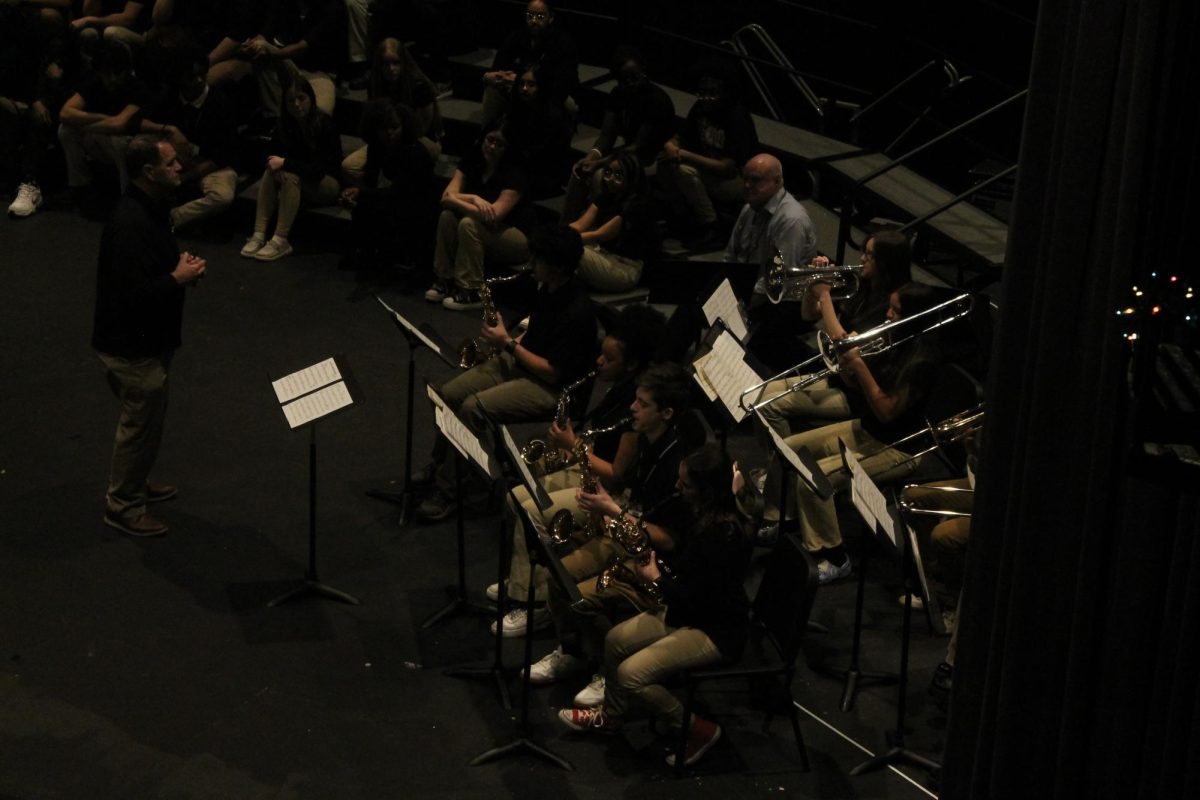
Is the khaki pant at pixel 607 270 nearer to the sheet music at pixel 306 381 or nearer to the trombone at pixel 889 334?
the trombone at pixel 889 334

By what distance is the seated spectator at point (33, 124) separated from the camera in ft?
33.5

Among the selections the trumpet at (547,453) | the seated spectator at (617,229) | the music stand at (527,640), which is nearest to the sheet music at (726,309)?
the trumpet at (547,453)

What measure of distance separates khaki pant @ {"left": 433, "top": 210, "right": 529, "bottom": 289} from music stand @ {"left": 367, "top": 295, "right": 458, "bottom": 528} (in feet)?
6.23

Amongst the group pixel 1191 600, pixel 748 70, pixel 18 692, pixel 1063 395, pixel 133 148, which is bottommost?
pixel 18 692

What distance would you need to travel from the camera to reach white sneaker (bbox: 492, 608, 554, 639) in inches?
226

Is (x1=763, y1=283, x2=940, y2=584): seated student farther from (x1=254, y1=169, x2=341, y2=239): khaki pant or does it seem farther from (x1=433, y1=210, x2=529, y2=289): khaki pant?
(x1=254, y1=169, x2=341, y2=239): khaki pant

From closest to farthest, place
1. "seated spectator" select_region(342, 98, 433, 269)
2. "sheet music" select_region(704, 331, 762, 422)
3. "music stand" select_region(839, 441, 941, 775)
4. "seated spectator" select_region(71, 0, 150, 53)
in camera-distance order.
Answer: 1. "music stand" select_region(839, 441, 941, 775)
2. "sheet music" select_region(704, 331, 762, 422)
3. "seated spectator" select_region(342, 98, 433, 269)
4. "seated spectator" select_region(71, 0, 150, 53)

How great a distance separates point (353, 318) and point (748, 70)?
11.0 ft

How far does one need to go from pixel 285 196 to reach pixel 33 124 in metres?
2.27

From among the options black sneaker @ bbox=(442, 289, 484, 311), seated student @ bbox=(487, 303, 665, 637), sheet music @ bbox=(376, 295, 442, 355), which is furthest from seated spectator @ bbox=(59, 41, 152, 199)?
seated student @ bbox=(487, 303, 665, 637)

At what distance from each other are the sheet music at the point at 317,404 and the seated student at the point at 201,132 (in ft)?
14.7

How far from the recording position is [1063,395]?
2590mm

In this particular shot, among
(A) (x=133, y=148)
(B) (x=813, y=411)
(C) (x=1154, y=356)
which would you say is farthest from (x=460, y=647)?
(C) (x=1154, y=356)

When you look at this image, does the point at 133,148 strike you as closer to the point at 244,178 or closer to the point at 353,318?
the point at 353,318
